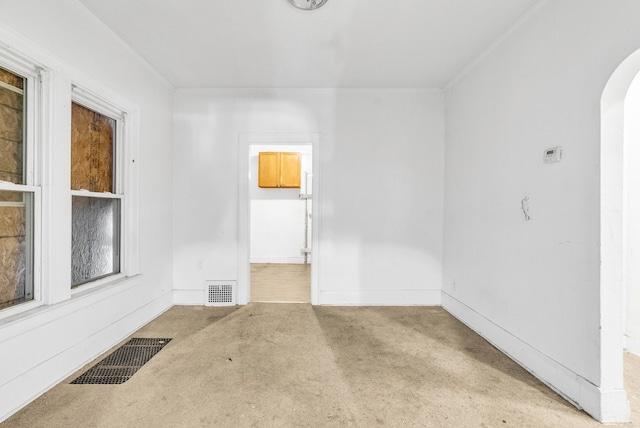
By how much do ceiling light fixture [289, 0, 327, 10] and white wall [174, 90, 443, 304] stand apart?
53.3 inches

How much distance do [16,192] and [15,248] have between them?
0.32 metres

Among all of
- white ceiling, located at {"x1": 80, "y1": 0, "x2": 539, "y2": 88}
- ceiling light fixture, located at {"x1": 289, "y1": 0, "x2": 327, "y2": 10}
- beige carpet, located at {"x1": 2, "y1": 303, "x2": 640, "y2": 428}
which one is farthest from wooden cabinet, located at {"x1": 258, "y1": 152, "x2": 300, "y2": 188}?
ceiling light fixture, located at {"x1": 289, "y1": 0, "x2": 327, "y2": 10}

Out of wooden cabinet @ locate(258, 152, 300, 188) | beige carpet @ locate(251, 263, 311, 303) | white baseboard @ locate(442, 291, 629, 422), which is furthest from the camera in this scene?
wooden cabinet @ locate(258, 152, 300, 188)

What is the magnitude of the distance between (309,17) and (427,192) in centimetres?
212

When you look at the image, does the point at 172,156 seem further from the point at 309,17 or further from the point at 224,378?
the point at 224,378

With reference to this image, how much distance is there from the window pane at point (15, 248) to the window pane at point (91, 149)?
1.34 ft

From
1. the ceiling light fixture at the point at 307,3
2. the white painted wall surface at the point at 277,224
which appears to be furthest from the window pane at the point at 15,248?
the white painted wall surface at the point at 277,224

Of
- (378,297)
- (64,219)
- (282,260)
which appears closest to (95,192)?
(64,219)

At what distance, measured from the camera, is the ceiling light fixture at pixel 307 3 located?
1858mm

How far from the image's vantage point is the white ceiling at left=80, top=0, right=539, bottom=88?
76.4 inches

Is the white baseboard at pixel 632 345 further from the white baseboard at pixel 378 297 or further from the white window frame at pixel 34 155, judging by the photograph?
the white window frame at pixel 34 155

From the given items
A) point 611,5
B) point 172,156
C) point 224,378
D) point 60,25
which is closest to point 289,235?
point 172,156

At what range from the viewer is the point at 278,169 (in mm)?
5562

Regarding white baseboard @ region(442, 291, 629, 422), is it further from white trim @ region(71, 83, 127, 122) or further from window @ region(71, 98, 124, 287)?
white trim @ region(71, 83, 127, 122)
